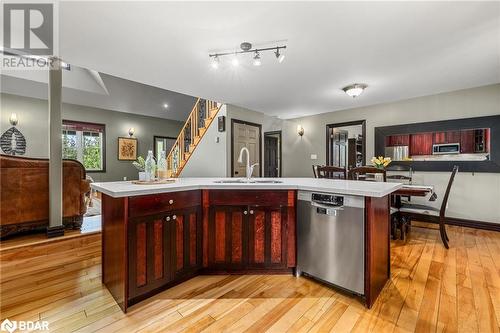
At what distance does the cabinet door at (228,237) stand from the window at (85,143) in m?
6.94

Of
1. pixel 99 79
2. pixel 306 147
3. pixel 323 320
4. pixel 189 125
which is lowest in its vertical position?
pixel 323 320

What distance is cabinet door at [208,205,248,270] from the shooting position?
2.17 m

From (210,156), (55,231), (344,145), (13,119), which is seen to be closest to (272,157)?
(344,145)

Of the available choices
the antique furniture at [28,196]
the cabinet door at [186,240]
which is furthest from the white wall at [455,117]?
the antique furniture at [28,196]

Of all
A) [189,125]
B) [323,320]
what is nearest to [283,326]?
[323,320]

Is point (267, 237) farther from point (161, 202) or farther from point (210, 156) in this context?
point (210, 156)

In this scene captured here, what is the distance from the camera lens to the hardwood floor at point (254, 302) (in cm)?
155

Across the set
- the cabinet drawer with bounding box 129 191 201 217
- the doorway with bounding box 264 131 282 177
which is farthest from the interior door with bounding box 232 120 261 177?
the cabinet drawer with bounding box 129 191 201 217

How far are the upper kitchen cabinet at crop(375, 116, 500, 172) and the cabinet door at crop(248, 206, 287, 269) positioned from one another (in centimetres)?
380

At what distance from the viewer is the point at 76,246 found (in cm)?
275

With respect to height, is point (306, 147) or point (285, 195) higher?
point (306, 147)

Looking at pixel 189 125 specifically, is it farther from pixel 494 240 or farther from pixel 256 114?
pixel 494 240

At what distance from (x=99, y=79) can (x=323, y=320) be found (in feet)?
25.8

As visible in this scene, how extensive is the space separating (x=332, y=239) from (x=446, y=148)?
151 inches
